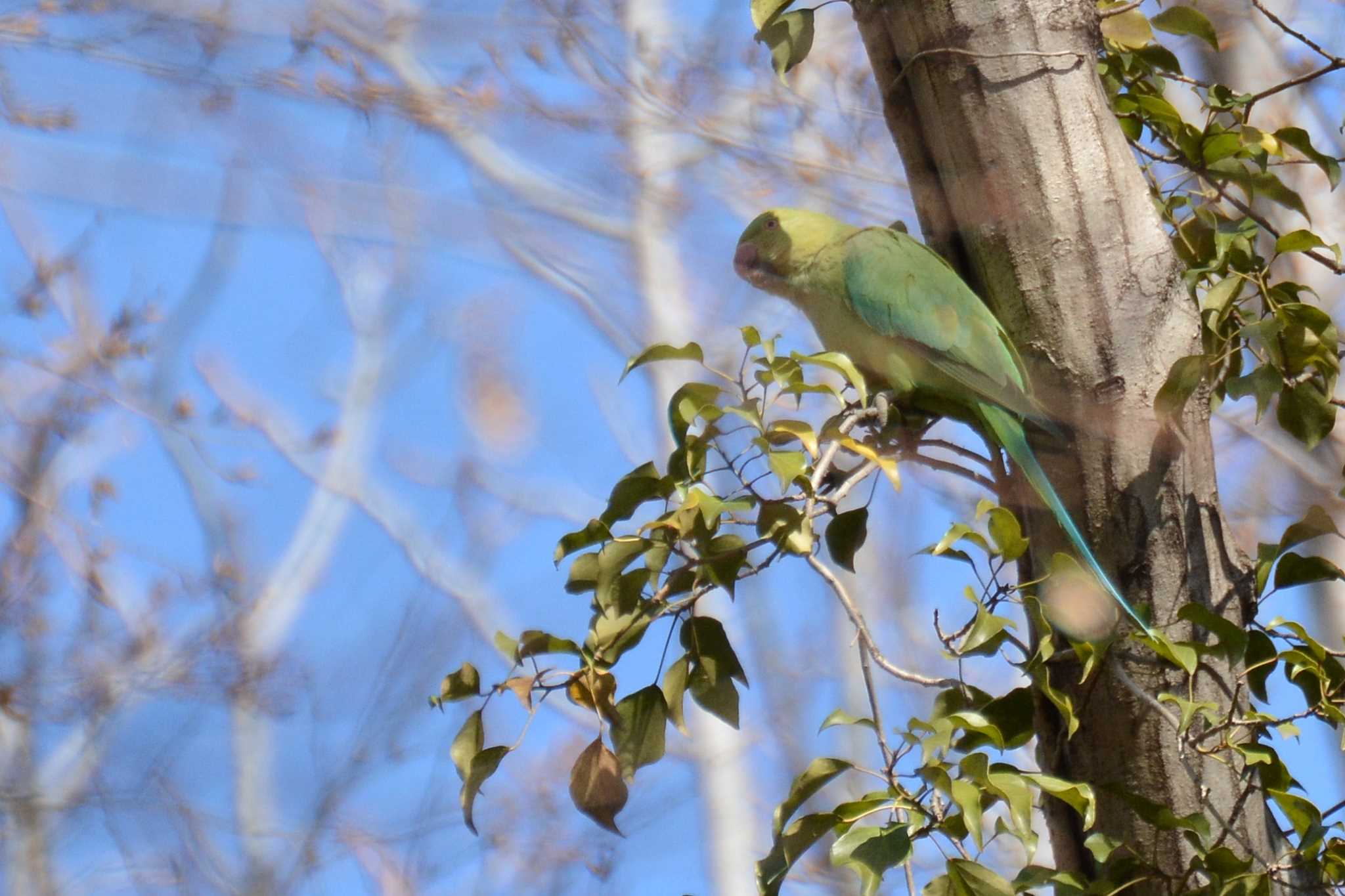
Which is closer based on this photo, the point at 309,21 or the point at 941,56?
the point at 941,56

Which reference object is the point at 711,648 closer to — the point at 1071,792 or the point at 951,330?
the point at 1071,792

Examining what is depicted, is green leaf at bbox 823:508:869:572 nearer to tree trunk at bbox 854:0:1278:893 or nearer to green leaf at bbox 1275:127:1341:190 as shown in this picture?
tree trunk at bbox 854:0:1278:893

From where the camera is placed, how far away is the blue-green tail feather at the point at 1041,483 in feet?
4.49

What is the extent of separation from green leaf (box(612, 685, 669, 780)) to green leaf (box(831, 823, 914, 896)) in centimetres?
28

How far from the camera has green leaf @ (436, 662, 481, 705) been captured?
1.31 m

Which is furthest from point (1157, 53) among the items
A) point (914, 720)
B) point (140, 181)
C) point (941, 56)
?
point (140, 181)

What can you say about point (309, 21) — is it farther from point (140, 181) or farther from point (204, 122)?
point (140, 181)

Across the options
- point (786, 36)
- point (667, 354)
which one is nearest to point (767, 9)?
point (786, 36)

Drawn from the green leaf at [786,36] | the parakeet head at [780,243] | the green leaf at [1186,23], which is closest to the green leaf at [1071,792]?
the green leaf at [786,36]

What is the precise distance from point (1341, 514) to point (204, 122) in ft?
9.23

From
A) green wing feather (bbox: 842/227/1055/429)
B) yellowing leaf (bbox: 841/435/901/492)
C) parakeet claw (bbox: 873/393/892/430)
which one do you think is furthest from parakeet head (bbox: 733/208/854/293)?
yellowing leaf (bbox: 841/435/901/492)

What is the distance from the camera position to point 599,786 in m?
1.31

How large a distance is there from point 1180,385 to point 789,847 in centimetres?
62

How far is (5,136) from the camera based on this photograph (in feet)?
10.5
